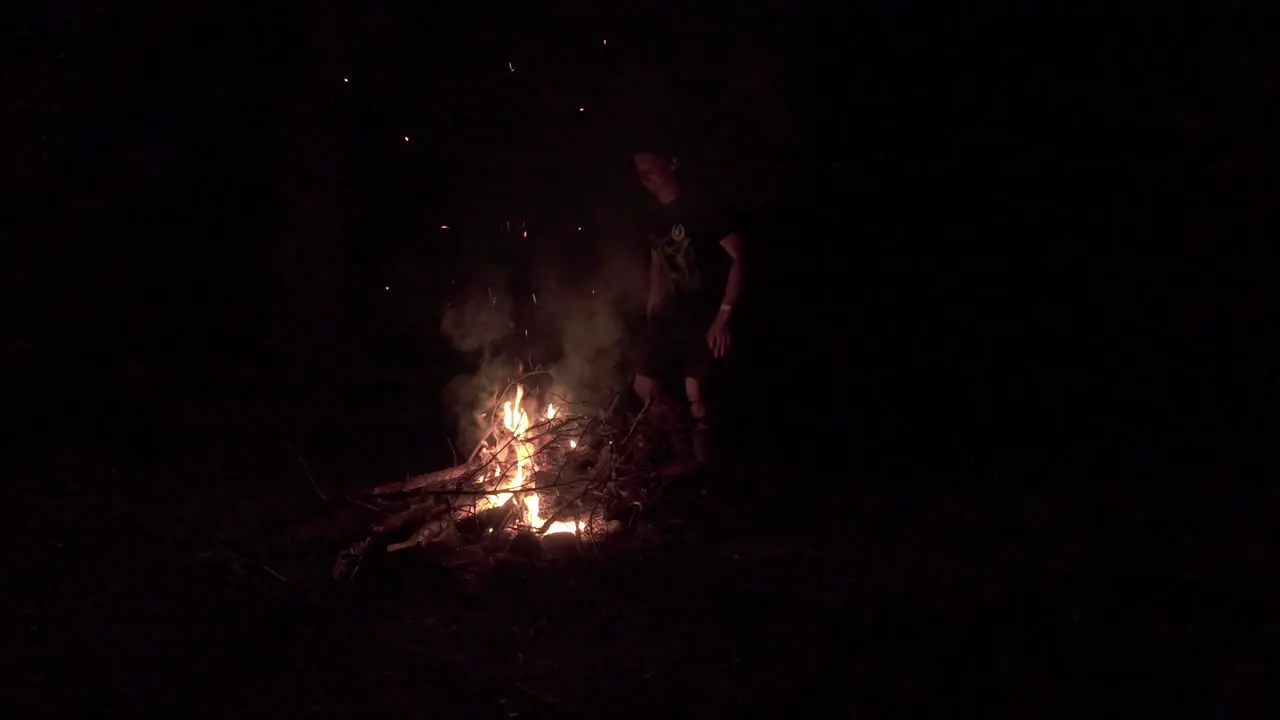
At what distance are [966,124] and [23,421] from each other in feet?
25.9

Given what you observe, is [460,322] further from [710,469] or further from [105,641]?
[105,641]

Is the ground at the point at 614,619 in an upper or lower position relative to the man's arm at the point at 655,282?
lower

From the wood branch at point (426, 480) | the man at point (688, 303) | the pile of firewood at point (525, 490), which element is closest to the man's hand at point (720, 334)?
the man at point (688, 303)

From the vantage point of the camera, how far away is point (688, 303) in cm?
559

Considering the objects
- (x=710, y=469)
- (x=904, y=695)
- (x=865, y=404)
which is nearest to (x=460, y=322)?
(x=710, y=469)

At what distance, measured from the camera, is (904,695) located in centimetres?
304

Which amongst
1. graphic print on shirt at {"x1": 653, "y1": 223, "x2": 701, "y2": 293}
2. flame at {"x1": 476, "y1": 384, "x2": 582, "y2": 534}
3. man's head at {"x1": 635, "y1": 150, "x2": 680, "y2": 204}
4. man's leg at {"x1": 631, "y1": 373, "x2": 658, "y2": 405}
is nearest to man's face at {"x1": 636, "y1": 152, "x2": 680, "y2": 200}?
man's head at {"x1": 635, "y1": 150, "x2": 680, "y2": 204}

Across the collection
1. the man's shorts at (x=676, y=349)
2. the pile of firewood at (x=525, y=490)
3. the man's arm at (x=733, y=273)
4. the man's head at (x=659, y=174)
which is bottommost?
the pile of firewood at (x=525, y=490)

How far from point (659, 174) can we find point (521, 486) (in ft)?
6.80

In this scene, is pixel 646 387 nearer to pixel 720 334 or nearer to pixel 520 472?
pixel 720 334

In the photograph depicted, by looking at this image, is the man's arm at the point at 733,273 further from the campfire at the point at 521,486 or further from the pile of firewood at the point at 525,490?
the campfire at the point at 521,486

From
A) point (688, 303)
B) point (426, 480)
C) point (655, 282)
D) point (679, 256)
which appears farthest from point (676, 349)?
point (426, 480)

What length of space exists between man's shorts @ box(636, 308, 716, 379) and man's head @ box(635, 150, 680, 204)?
776 mm

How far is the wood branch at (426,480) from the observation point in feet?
15.1
